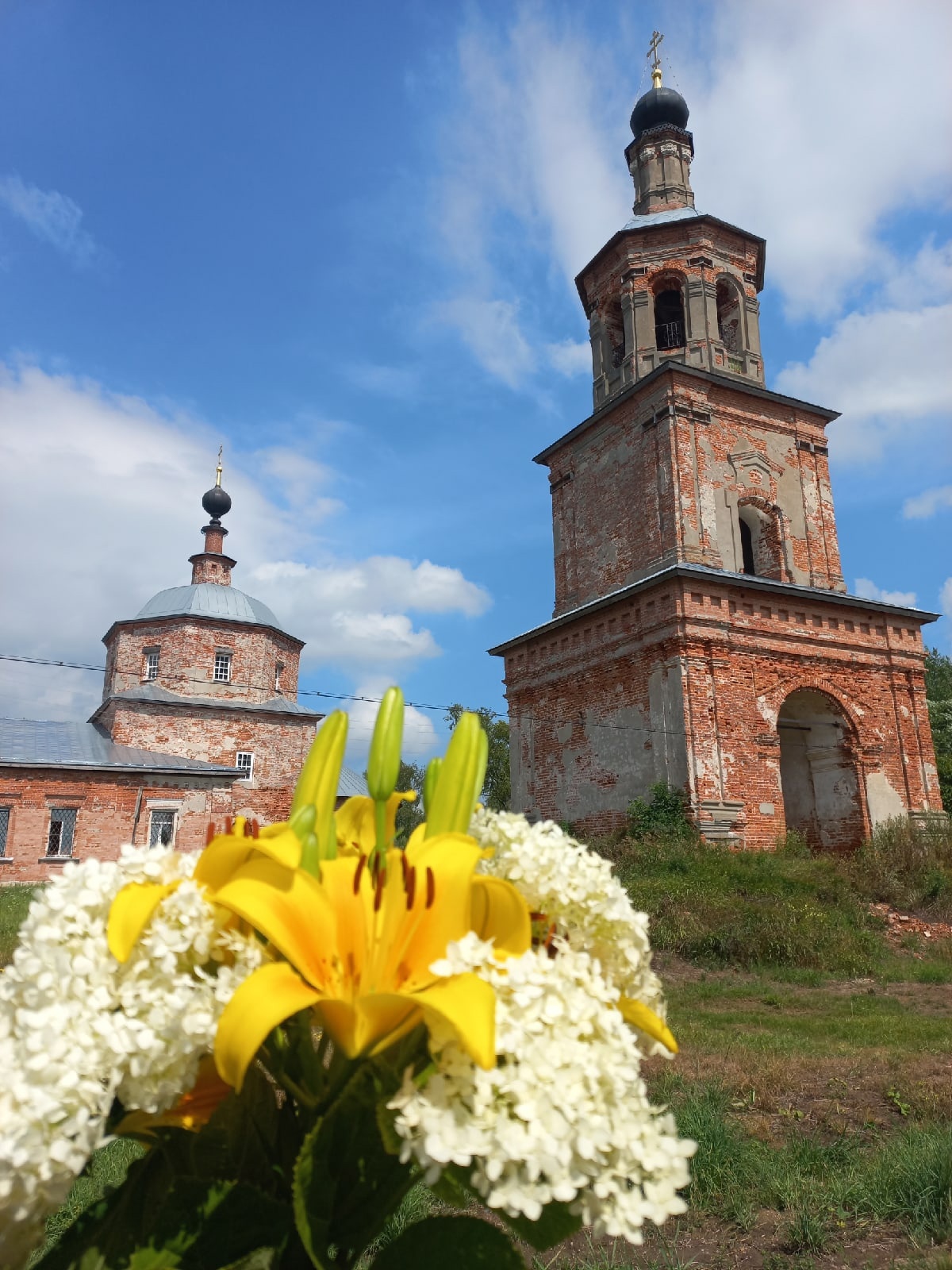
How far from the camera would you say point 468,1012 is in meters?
0.81

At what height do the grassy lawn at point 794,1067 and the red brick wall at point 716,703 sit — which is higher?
the red brick wall at point 716,703

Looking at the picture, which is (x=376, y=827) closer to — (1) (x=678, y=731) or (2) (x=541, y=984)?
(2) (x=541, y=984)

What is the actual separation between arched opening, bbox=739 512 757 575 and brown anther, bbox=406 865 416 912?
18019 millimetres

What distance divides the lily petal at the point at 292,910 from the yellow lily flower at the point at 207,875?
0.02m

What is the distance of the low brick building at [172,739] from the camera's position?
80.4 feet

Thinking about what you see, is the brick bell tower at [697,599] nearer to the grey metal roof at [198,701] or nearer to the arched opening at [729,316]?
the arched opening at [729,316]

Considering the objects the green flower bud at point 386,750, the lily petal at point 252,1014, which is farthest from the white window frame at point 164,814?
the lily petal at point 252,1014

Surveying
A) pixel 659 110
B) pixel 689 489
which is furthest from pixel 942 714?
pixel 659 110

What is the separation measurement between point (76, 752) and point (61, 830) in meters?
2.73

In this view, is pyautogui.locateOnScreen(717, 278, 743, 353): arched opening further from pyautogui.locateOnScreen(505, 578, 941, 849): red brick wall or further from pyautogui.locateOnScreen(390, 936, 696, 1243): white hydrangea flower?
pyautogui.locateOnScreen(390, 936, 696, 1243): white hydrangea flower

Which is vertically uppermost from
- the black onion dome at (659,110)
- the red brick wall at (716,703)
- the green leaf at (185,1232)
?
the black onion dome at (659,110)

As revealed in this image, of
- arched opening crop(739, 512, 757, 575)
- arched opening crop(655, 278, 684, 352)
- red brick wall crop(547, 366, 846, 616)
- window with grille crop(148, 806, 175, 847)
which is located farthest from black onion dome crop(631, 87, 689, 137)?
window with grille crop(148, 806, 175, 847)

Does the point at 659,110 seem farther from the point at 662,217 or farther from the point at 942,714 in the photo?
the point at 942,714

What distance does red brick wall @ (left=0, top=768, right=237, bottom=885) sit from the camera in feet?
78.2
